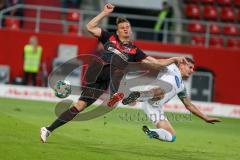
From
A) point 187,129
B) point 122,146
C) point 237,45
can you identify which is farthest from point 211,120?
point 237,45

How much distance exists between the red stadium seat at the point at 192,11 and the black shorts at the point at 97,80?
64.2 feet

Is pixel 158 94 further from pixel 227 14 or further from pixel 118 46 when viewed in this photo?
pixel 227 14

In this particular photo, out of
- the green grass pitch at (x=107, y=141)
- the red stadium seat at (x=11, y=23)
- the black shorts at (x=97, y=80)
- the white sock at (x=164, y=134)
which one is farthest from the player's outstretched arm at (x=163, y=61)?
the red stadium seat at (x=11, y=23)

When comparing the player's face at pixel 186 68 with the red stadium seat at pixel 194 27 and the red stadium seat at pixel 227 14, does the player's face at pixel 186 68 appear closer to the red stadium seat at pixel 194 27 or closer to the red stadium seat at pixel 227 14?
the red stadium seat at pixel 194 27

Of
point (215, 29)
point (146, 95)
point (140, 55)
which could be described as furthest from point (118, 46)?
point (215, 29)

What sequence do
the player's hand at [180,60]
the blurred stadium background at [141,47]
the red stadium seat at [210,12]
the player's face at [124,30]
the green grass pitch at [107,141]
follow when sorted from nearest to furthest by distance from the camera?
the green grass pitch at [107,141] < the player's hand at [180,60] < the player's face at [124,30] < the blurred stadium background at [141,47] < the red stadium seat at [210,12]

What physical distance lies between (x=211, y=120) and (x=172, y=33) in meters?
18.1

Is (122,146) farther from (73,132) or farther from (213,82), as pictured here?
(213,82)

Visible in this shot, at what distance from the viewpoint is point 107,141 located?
15.8m

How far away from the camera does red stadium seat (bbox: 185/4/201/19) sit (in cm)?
3394

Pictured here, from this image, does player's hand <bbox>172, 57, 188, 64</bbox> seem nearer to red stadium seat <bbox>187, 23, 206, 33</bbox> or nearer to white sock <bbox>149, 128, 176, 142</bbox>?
white sock <bbox>149, 128, 176, 142</bbox>

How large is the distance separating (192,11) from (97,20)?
66.4ft

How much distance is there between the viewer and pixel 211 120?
13.6m

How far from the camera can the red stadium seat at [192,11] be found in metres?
33.9
